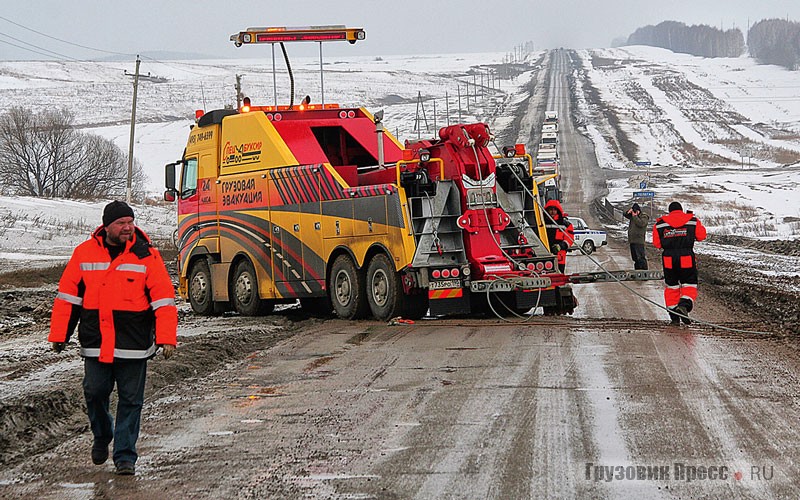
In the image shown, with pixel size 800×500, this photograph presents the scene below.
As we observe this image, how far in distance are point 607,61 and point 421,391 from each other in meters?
165

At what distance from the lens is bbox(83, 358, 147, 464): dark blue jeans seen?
646 centimetres

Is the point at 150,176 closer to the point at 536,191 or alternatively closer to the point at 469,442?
the point at 536,191

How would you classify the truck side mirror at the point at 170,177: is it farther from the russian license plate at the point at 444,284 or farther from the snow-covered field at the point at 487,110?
the snow-covered field at the point at 487,110

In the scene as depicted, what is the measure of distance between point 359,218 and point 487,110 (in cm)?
9625

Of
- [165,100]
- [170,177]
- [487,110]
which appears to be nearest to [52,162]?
[170,177]

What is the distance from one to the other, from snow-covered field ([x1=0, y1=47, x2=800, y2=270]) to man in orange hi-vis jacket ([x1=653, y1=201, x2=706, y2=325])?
2248 cm

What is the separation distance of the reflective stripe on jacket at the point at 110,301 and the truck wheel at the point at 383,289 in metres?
7.55

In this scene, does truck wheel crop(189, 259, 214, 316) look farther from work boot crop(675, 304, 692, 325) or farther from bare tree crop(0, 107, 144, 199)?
bare tree crop(0, 107, 144, 199)

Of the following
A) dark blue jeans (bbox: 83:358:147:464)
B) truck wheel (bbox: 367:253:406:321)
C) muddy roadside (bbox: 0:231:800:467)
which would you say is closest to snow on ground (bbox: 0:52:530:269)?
muddy roadside (bbox: 0:231:800:467)

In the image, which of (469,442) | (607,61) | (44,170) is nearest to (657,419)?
(469,442)

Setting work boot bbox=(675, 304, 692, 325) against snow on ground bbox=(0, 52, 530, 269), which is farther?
snow on ground bbox=(0, 52, 530, 269)

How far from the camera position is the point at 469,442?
271 inches

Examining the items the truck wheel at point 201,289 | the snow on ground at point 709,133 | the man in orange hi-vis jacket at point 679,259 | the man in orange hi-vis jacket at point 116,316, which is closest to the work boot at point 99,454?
the man in orange hi-vis jacket at point 116,316

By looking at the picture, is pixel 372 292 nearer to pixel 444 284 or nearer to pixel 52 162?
pixel 444 284
